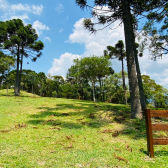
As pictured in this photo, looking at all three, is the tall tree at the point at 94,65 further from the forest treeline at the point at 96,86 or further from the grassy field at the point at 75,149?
the grassy field at the point at 75,149

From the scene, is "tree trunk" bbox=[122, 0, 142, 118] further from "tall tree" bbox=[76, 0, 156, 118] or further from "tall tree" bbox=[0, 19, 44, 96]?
"tall tree" bbox=[0, 19, 44, 96]

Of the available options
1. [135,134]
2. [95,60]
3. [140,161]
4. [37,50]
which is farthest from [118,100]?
[140,161]

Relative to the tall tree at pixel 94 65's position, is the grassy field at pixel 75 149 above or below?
below

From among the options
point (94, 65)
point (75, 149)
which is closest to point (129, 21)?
point (75, 149)

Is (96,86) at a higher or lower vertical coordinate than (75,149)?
higher

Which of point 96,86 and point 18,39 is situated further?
point 96,86

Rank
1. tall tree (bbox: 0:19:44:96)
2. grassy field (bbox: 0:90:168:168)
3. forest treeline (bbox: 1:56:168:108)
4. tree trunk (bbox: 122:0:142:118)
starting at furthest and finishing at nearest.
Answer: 1. forest treeline (bbox: 1:56:168:108)
2. tall tree (bbox: 0:19:44:96)
3. tree trunk (bbox: 122:0:142:118)
4. grassy field (bbox: 0:90:168:168)

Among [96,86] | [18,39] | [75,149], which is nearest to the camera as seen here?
[75,149]

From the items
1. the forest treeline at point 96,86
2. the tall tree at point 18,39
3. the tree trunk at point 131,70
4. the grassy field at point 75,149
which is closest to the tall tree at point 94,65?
the forest treeline at point 96,86

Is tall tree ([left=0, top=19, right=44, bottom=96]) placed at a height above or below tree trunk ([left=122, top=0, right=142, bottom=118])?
above

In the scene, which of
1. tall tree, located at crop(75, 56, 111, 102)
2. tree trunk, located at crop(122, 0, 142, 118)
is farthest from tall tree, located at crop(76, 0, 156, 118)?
tall tree, located at crop(75, 56, 111, 102)

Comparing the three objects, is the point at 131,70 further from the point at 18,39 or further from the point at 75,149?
the point at 18,39

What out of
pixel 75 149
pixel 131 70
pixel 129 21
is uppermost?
pixel 129 21

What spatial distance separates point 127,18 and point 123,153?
694 centimetres
